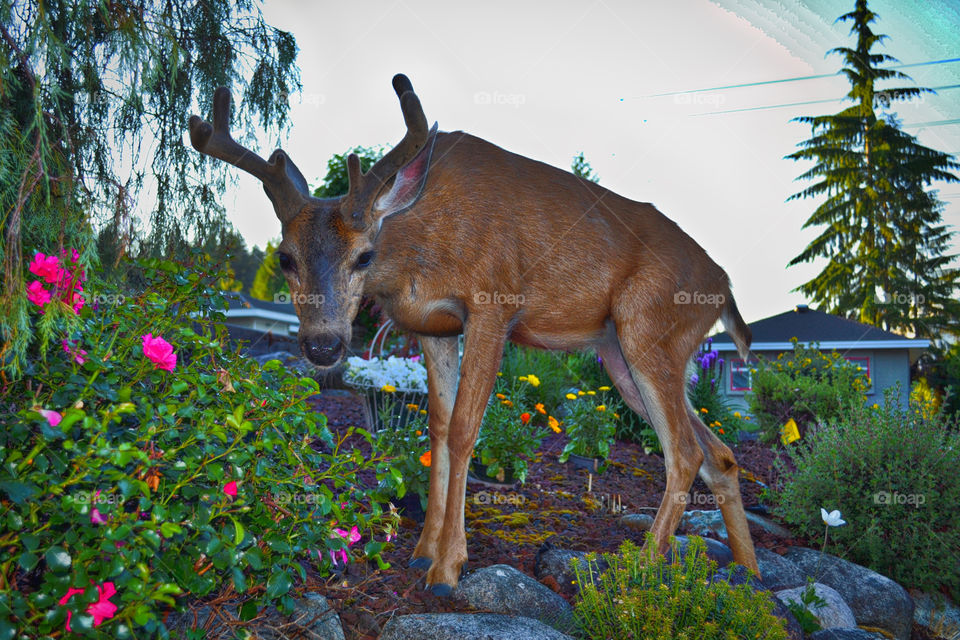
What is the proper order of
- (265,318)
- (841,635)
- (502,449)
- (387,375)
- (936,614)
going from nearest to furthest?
1. (841,635)
2. (936,614)
3. (502,449)
4. (387,375)
5. (265,318)

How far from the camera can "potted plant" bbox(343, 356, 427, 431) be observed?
667 cm

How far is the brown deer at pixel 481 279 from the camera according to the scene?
3.73 meters

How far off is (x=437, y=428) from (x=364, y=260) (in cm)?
113

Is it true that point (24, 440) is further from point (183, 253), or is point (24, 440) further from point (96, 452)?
point (183, 253)

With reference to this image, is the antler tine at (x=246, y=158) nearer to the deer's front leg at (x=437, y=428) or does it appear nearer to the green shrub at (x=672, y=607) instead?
the deer's front leg at (x=437, y=428)

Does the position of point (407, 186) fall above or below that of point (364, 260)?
above

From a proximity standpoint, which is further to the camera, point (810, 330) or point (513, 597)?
point (810, 330)

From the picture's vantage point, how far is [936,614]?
5.75 metres

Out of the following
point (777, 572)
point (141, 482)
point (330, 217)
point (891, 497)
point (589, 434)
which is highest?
point (330, 217)

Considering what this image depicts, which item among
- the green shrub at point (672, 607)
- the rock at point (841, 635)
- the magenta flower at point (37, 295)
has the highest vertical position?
the magenta flower at point (37, 295)

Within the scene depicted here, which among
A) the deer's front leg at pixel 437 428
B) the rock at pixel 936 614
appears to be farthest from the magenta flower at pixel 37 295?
the rock at pixel 936 614

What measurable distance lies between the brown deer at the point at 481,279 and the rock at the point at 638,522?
2.51ft

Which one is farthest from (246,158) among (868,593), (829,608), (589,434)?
(868,593)

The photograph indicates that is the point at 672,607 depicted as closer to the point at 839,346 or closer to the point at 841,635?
the point at 841,635
